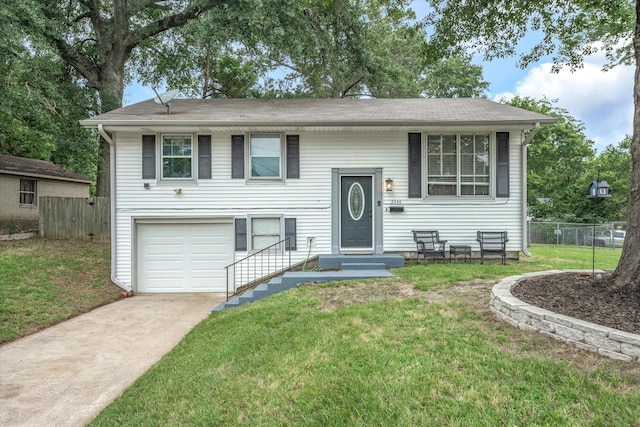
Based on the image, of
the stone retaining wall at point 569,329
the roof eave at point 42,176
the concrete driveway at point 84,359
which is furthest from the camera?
the roof eave at point 42,176

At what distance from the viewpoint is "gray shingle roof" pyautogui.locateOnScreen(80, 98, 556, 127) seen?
7996 millimetres

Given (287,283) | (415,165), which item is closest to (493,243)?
(415,165)

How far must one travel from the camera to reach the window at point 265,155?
869 cm

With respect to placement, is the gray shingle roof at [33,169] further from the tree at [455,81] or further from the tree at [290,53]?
the tree at [455,81]

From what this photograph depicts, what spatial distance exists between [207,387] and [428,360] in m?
2.10

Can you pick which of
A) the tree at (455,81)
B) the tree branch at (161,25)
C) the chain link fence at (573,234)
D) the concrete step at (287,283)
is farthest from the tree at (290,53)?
the chain link fence at (573,234)

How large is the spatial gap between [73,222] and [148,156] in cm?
461

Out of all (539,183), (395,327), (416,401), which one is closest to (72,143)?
(395,327)

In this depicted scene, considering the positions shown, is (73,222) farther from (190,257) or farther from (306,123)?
(306,123)

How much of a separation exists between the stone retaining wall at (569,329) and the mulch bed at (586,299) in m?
0.22

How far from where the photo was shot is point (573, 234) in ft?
52.9

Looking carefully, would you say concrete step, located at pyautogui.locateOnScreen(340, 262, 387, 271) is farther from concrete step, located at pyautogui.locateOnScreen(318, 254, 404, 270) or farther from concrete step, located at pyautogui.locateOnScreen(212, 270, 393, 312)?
concrete step, located at pyautogui.locateOnScreen(212, 270, 393, 312)

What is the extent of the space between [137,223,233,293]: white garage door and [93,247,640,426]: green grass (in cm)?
427

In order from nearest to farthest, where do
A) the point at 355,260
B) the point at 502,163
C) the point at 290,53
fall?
the point at 355,260
the point at 502,163
the point at 290,53
